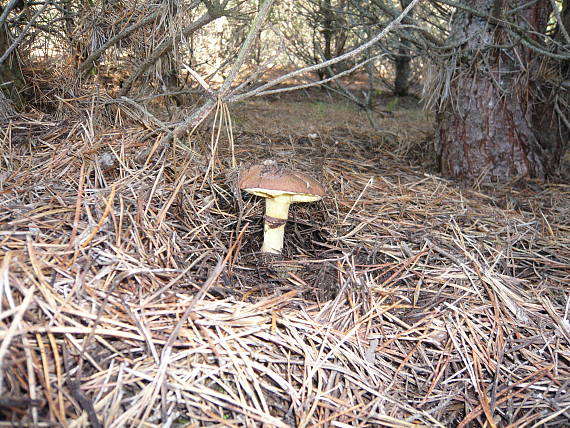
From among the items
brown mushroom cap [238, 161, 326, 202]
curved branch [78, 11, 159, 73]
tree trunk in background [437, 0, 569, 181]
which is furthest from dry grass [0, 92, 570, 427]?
tree trunk in background [437, 0, 569, 181]

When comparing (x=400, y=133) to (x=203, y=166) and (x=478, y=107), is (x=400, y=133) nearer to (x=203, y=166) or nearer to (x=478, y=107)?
(x=478, y=107)

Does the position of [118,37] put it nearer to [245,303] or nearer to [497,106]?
[245,303]

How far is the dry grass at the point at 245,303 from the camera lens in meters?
1.05

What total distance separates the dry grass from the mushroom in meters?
0.10

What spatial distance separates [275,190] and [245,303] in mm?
457

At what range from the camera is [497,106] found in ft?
9.04

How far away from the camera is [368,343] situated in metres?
1.37

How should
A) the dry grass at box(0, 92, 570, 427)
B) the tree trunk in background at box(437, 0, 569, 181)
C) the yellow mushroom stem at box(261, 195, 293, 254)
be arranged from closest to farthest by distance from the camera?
the dry grass at box(0, 92, 570, 427), the yellow mushroom stem at box(261, 195, 293, 254), the tree trunk in background at box(437, 0, 569, 181)

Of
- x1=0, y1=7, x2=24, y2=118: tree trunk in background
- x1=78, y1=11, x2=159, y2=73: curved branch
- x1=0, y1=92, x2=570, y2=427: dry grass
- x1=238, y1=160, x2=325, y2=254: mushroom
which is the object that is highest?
→ x1=78, y1=11, x2=159, y2=73: curved branch

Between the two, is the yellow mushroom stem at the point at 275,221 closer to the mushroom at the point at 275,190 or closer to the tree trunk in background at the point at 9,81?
the mushroom at the point at 275,190

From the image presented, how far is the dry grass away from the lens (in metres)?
1.05

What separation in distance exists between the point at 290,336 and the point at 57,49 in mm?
2057

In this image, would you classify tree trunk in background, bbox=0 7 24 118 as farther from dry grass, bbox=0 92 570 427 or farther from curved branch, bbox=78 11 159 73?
curved branch, bbox=78 11 159 73

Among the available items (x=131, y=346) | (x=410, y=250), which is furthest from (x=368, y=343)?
(x=131, y=346)
